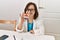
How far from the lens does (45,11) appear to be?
2.98 metres

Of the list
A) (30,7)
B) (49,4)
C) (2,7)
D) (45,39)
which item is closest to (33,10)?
(30,7)

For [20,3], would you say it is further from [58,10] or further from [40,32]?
[40,32]

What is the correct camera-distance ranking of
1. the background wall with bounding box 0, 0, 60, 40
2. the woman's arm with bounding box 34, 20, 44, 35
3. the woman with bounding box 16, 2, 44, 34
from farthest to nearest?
1. the background wall with bounding box 0, 0, 60, 40
2. the woman with bounding box 16, 2, 44, 34
3. the woman's arm with bounding box 34, 20, 44, 35

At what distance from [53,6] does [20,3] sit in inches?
26.6

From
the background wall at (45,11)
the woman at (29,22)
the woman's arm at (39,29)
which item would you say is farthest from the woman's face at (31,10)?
the background wall at (45,11)

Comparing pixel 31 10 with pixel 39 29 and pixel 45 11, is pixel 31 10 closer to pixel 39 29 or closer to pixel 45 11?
pixel 39 29

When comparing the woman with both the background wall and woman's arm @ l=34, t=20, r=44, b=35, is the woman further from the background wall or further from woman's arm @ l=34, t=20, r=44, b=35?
the background wall

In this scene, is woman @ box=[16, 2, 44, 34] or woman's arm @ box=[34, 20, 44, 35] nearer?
woman's arm @ box=[34, 20, 44, 35]

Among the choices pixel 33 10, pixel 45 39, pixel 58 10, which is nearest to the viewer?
pixel 45 39

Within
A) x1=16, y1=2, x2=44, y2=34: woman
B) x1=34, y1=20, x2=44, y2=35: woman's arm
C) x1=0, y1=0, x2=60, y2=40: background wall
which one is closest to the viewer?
x1=34, y1=20, x2=44, y2=35: woman's arm

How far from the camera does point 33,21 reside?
192cm

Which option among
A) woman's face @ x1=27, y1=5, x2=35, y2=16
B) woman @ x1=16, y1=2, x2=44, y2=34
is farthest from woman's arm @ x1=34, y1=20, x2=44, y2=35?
woman's face @ x1=27, y1=5, x2=35, y2=16

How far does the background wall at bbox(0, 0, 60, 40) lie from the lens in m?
2.96

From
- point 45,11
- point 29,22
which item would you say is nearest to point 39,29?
point 29,22
